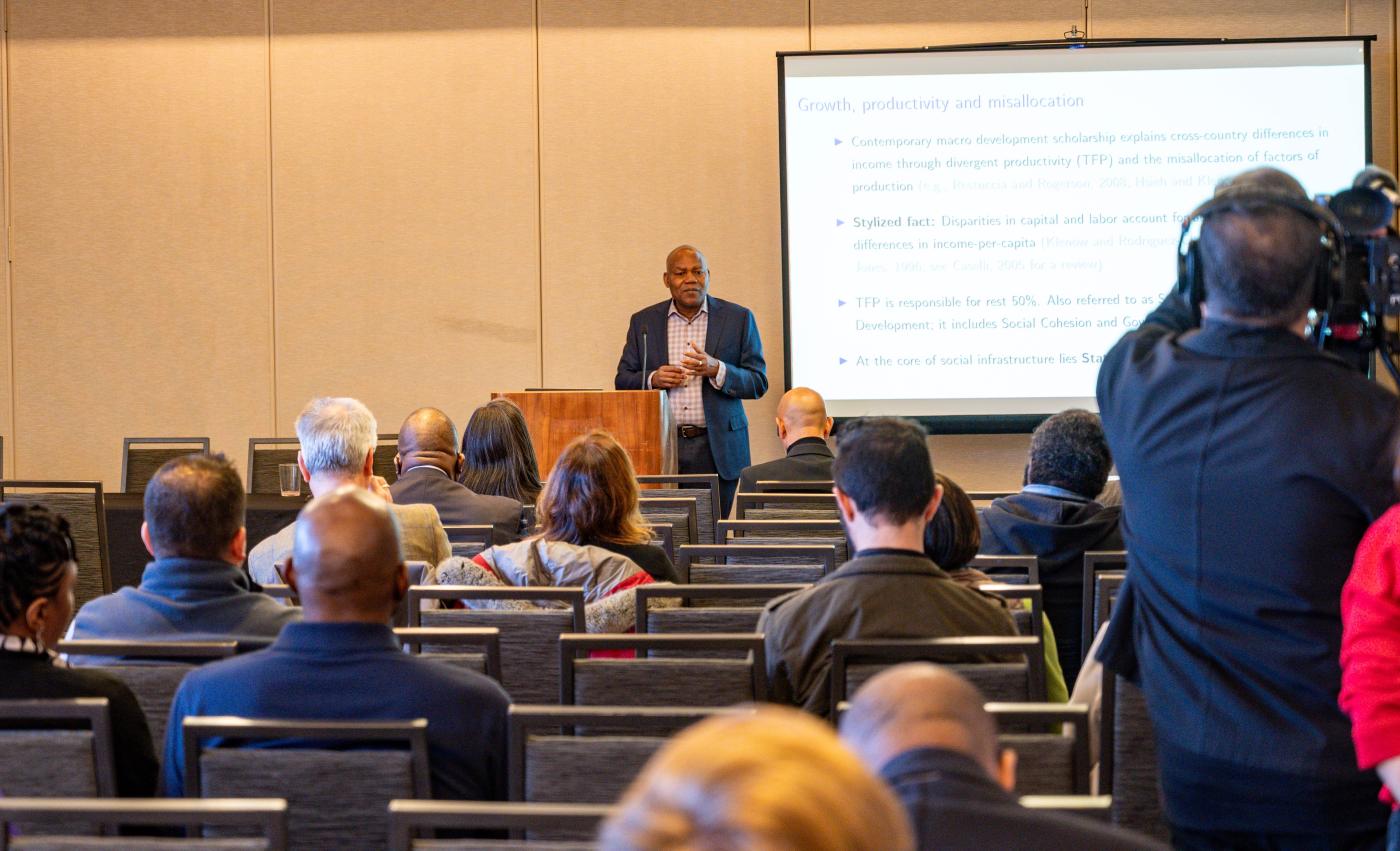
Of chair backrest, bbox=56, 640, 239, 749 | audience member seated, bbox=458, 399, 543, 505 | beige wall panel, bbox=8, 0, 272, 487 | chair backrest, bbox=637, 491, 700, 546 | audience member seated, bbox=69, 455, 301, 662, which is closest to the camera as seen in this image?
chair backrest, bbox=56, 640, 239, 749

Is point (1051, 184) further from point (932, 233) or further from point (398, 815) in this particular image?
point (398, 815)

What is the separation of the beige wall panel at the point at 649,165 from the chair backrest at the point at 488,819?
7236 mm

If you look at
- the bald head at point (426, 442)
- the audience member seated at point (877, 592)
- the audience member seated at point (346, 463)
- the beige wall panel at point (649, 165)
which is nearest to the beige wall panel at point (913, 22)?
the beige wall panel at point (649, 165)

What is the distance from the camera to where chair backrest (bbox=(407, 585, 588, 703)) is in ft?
10.2

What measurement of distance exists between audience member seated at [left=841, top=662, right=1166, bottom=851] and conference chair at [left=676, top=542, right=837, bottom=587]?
2.31 m

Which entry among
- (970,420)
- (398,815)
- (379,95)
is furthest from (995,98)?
(398,815)

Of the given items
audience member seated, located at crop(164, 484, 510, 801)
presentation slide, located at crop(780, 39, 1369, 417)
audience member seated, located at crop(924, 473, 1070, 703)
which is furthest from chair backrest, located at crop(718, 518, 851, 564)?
presentation slide, located at crop(780, 39, 1369, 417)

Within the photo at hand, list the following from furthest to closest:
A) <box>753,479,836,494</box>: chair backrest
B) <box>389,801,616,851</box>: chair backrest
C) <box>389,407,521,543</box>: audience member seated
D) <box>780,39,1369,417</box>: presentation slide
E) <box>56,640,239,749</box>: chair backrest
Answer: <box>780,39,1369,417</box>: presentation slide < <box>753,479,836,494</box>: chair backrest < <box>389,407,521,543</box>: audience member seated < <box>56,640,239,749</box>: chair backrest < <box>389,801,616,851</box>: chair backrest

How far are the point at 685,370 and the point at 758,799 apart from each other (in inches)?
249

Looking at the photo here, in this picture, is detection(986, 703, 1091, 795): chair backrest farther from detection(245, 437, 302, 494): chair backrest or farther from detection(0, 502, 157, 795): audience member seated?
detection(245, 437, 302, 494): chair backrest

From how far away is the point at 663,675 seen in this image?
8.22ft

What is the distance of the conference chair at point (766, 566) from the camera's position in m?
3.70

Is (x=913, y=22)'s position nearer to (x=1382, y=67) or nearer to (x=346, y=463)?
(x=1382, y=67)

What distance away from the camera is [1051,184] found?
8.17 m
